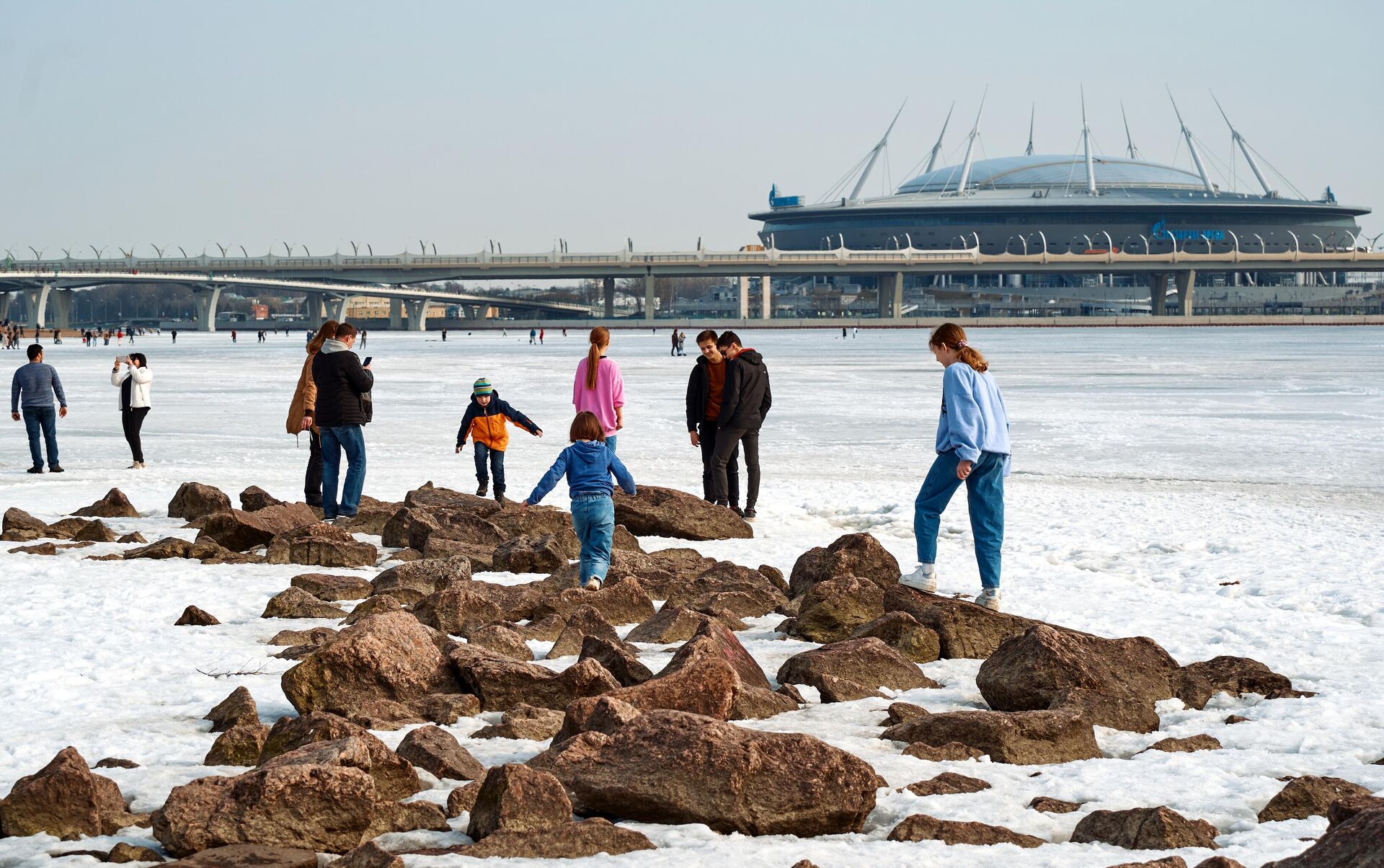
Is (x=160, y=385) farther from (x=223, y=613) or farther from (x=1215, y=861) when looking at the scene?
(x=1215, y=861)

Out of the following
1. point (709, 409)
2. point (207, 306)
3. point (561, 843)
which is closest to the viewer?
point (561, 843)

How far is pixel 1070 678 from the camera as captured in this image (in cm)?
650

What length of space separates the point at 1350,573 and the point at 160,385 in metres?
31.5

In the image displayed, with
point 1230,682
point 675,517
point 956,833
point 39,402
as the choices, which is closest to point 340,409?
point 675,517

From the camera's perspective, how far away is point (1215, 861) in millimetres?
4285

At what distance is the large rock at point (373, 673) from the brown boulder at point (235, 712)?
20 centimetres

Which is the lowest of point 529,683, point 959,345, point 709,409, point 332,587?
point 332,587

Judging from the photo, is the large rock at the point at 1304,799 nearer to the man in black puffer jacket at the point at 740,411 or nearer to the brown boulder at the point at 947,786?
the brown boulder at the point at 947,786

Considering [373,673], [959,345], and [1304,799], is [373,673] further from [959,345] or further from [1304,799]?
[959,345]

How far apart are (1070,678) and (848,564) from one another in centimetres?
292

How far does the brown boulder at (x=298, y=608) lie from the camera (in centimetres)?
876

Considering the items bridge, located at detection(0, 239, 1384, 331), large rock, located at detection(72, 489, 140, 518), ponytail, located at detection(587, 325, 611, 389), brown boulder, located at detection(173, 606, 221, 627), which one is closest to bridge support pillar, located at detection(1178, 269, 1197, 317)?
bridge, located at detection(0, 239, 1384, 331)

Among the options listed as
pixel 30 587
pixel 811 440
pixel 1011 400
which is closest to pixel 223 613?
pixel 30 587

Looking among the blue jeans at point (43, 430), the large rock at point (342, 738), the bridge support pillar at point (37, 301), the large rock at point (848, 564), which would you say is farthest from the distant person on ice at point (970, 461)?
the bridge support pillar at point (37, 301)
